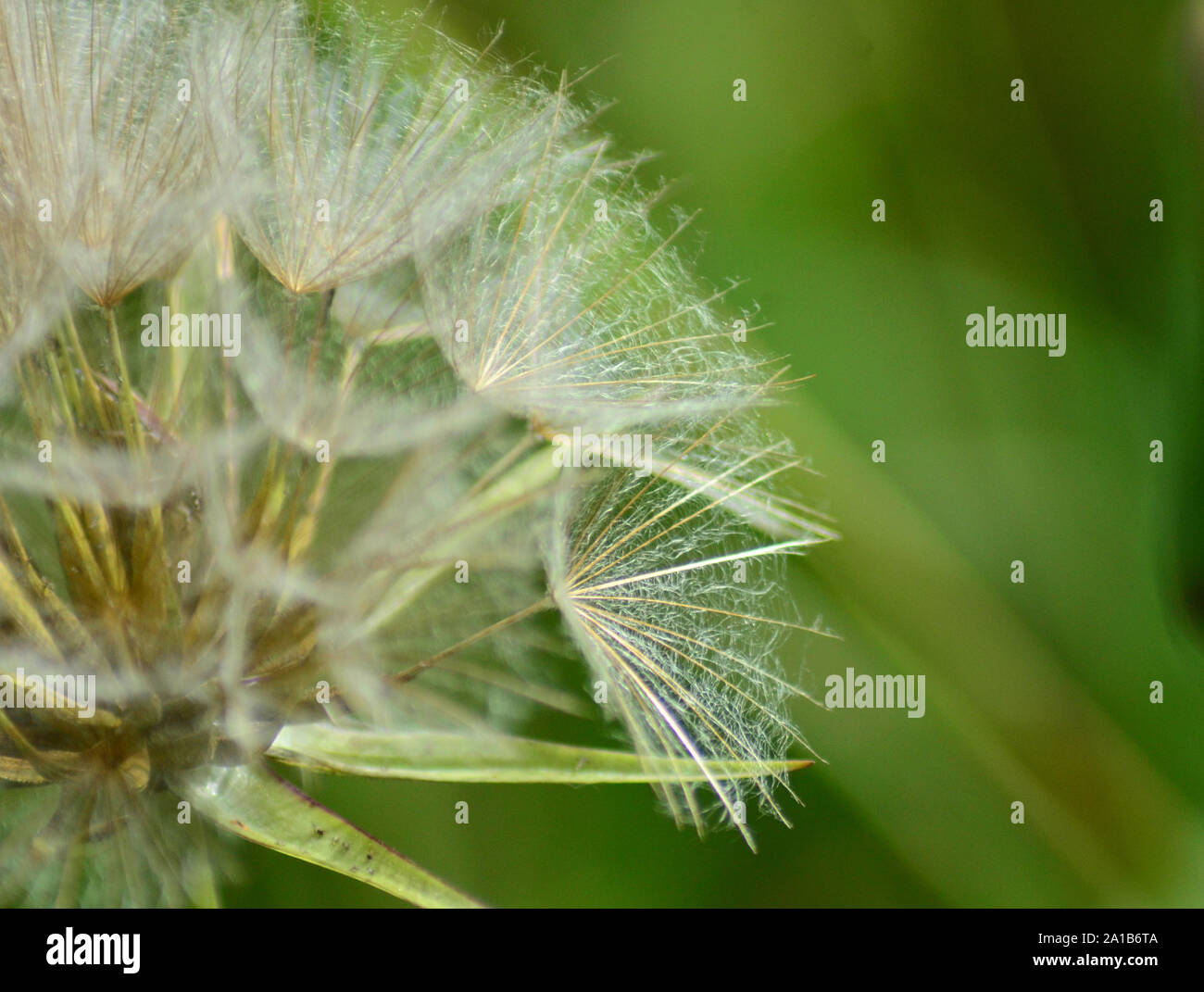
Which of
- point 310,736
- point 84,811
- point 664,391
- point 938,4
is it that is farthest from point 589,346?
point 938,4

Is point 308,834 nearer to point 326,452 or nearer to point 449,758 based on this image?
point 449,758

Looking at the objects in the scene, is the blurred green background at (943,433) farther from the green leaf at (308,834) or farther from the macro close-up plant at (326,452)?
the green leaf at (308,834)

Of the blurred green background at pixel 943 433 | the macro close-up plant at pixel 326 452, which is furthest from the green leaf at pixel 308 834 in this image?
the blurred green background at pixel 943 433

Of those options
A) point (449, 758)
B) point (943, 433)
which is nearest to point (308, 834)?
point (449, 758)

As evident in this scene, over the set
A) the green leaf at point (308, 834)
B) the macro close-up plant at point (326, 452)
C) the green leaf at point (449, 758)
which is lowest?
the green leaf at point (308, 834)

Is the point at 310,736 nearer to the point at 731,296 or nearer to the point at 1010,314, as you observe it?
the point at 731,296
